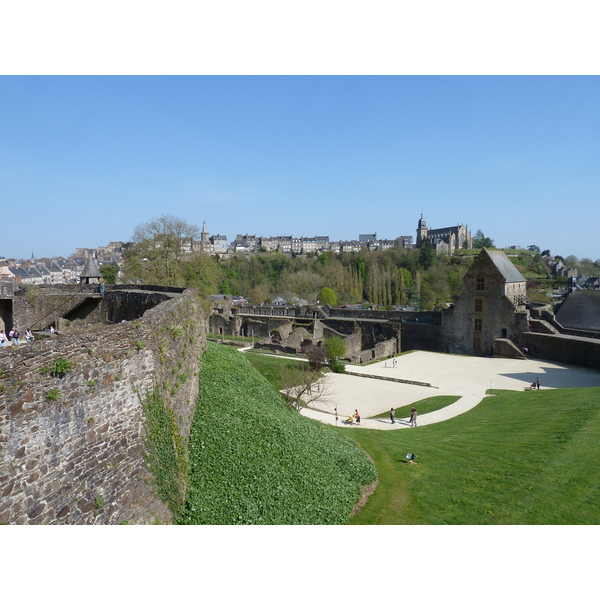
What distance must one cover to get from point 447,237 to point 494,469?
126 metres

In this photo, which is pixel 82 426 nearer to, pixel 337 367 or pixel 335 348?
pixel 337 367

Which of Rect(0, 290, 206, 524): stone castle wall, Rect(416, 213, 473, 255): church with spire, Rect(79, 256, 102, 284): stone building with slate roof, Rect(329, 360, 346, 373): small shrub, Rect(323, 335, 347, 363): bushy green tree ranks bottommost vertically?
Rect(329, 360, 346, 373): small shrub

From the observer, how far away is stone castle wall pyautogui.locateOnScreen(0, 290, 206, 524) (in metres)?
5.40

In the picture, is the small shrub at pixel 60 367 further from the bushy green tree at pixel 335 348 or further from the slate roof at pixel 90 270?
the bushy green tree at pixel 335 348

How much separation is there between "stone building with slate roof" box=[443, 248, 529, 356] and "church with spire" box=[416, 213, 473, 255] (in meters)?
76.6

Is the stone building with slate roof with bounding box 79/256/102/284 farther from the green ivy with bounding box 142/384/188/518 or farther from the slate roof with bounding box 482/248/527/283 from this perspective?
the slate roof with bounding box 482/248/527/283

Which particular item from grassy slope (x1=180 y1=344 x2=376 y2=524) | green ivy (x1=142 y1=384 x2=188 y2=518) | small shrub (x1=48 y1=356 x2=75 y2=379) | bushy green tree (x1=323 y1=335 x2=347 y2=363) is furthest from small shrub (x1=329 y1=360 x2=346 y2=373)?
small shrub (x1=48 y1=356 x2=75 y2=379)

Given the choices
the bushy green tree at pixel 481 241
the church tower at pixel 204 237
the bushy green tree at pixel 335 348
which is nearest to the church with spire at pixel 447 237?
the bushy green tree at pixel 481 241

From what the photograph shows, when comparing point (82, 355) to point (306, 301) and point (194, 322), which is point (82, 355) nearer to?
point (194, 322)

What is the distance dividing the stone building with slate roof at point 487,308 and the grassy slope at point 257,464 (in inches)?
1028

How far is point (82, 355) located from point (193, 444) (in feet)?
12.7

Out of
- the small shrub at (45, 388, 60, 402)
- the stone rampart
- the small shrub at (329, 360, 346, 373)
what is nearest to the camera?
the small shrub at (45, 388, 60, 402)

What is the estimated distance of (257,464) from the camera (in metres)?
9.57

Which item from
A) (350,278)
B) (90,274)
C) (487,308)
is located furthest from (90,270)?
(350,278)
